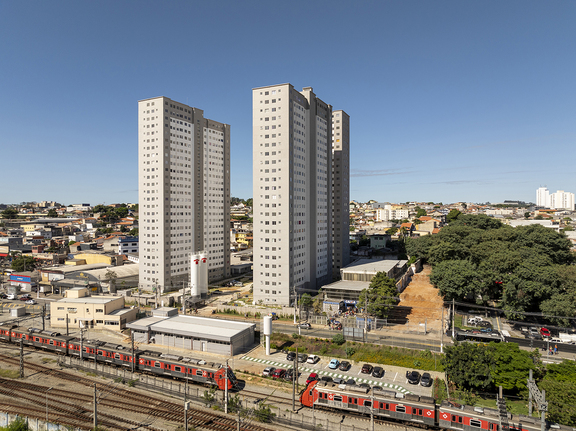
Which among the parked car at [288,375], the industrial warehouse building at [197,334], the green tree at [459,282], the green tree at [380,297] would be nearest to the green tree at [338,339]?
the green tree at [380,297]

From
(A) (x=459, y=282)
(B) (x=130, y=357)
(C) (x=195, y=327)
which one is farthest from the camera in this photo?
(A) (x=459, y=282)

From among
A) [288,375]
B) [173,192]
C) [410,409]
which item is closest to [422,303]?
[288,375]

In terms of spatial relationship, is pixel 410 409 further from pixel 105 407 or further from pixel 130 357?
pixel 130 357

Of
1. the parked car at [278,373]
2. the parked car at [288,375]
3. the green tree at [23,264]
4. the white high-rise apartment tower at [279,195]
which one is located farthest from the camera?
the green tree at [23,264]

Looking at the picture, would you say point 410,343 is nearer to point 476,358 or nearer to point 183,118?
point 476,358

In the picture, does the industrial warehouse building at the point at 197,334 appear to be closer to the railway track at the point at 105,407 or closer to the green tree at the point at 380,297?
the railway track at the point at 105,407

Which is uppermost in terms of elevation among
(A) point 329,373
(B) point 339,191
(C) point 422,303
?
(B) point 339,191

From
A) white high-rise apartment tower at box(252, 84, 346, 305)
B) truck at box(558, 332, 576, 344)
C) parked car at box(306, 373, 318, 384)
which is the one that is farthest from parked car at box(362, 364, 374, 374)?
truck at box(558, 332, 576, 344)
